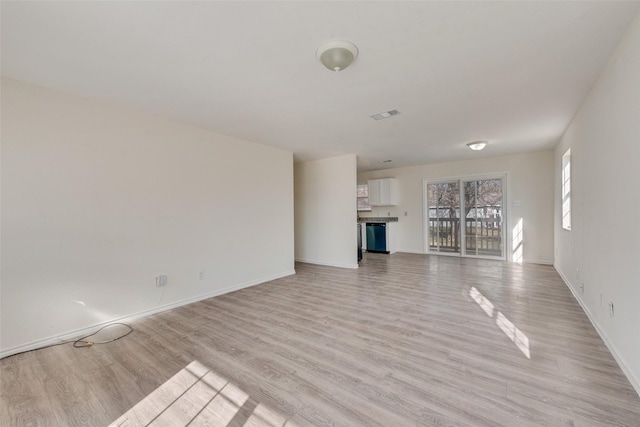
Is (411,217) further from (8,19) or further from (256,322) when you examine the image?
(8,19)

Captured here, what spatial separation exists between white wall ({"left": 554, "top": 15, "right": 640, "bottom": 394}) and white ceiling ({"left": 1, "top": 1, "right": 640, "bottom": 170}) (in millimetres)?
275

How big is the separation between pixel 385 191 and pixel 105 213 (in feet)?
20.2

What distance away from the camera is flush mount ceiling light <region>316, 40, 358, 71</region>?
189cm

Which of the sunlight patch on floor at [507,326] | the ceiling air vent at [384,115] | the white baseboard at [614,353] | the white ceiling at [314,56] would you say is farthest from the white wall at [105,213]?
the white baseboard at [614,353]

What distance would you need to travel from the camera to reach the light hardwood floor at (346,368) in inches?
60.9

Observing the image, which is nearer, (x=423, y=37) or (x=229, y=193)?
(x=423, y=37)

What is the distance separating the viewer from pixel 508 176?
5887 mm

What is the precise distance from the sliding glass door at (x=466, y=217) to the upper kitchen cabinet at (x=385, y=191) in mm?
840

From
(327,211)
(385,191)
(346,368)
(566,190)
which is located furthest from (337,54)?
(385,191)

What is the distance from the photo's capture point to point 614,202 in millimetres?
2037

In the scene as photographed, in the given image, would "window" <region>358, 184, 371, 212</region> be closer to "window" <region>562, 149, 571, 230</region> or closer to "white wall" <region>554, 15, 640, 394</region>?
"window" <region>562, 149, 571, 230</region>

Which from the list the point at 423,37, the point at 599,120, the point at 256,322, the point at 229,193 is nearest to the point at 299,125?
the point at 229,193

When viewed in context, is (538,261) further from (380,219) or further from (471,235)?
(380,219)

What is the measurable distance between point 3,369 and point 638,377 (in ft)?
14.8
